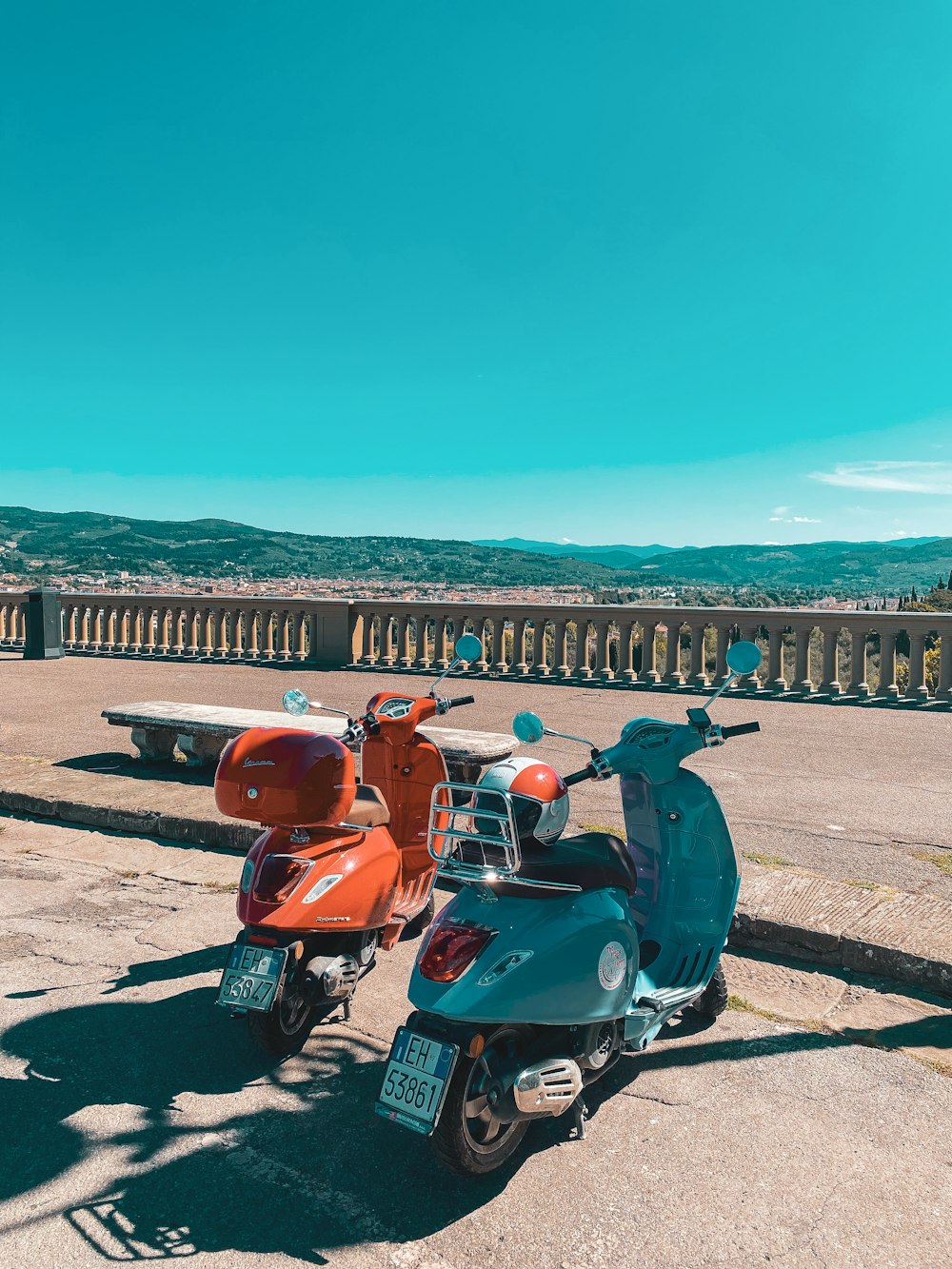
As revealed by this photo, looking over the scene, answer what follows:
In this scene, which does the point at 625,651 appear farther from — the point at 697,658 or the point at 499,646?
the point at 499,646

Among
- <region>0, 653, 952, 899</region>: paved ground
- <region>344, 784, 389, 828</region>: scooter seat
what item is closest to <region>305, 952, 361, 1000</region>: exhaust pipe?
<region>344, 784, 389, 828</region>: scooter seat

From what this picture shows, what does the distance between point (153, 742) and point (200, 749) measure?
430mm

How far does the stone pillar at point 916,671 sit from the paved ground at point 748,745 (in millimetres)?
599

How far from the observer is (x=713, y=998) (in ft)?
A: 11.3

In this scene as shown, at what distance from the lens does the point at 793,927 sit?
4.01m

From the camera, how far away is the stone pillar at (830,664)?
1168cm

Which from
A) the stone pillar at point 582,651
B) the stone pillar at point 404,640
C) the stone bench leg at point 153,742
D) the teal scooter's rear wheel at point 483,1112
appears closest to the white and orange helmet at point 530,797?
the teal scooter's rear wheel at point 483,1112

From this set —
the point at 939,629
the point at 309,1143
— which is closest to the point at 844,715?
the point at 939,629

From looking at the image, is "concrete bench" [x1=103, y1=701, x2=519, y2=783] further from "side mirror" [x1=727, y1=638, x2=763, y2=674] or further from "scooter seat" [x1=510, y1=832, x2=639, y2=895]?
"scooter seat" [x1=510, y1=832, x2=639, y2=895]

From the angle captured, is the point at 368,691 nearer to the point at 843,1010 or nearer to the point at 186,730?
the point at 186,730

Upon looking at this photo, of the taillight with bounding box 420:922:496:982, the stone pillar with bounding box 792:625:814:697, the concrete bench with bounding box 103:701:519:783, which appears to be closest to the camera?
the taillight with bounding box 420:922:496:982

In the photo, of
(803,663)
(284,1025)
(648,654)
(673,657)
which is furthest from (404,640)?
(284,1025)

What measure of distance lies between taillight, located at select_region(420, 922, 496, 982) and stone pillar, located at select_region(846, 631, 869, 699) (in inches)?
396

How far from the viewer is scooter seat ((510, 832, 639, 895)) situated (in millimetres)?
2723
